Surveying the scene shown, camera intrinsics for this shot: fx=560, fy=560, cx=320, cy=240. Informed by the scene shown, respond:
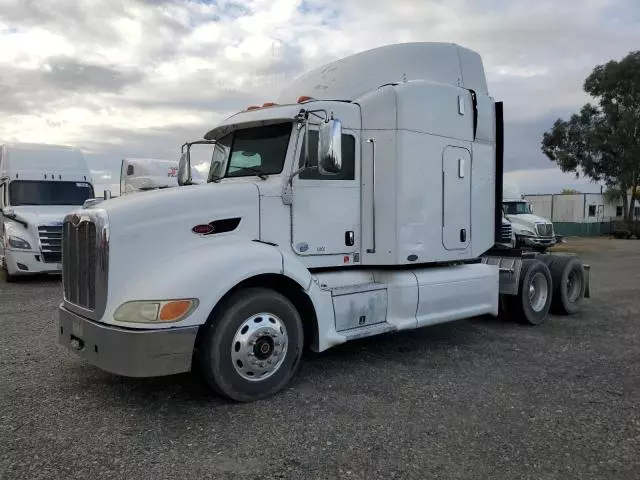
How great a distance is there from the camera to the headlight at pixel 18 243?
13.0 m

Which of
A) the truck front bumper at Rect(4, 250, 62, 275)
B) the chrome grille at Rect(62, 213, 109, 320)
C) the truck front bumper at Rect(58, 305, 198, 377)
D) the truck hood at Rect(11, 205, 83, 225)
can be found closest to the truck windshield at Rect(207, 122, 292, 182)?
the chrome grille at Rect(62, 213, 109, 320)

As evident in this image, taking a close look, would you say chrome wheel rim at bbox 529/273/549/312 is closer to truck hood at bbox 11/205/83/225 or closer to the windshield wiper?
the windshield wiper

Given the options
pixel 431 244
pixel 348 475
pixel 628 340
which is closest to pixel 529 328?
pixel 628 340

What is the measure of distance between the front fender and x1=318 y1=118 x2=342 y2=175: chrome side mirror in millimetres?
1161

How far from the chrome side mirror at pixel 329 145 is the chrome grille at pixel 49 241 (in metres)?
9.82

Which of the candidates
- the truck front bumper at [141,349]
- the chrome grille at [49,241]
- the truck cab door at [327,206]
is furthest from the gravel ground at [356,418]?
the chrome grille at [49,241]

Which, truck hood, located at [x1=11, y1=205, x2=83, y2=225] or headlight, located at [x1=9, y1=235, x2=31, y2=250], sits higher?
truck hood, located at [x1=11, y1=205, x2=83, y2=225]

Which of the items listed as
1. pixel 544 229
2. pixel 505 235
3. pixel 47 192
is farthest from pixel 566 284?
pixel 544 229

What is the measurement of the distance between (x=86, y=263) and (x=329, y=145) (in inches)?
94.5

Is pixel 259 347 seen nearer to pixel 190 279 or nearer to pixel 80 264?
pixel 190 279

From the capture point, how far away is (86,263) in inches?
193

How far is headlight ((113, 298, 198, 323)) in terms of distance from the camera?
176 inches

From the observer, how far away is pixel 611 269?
676 inches

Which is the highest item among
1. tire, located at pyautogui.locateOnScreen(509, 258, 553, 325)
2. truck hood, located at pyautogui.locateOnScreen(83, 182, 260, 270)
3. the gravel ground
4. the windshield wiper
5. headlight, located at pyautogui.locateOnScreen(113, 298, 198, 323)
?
the windshield wiper
